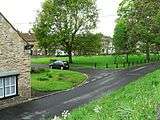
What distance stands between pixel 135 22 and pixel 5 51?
40.6ft

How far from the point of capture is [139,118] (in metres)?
9.87

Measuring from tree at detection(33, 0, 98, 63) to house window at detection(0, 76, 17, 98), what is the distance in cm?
3856

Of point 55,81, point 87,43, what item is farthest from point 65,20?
point 55,81

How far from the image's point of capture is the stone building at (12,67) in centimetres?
3075

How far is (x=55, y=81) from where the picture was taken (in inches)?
1758

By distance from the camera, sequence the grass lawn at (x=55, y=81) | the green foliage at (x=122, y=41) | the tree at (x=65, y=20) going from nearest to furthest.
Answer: the green foliage at (x=122, y=41) → the grass lawn at (x=55, y=81) → the tree at (x=65, y=20)

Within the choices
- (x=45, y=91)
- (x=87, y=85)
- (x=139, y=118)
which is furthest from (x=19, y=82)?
(x=139, y=118)

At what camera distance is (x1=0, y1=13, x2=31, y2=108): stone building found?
30.8 metres

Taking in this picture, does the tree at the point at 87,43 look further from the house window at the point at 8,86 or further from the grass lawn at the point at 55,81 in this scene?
the house window at the point at 8,86

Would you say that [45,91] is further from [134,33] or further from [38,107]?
[134,33]

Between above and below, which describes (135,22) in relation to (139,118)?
above

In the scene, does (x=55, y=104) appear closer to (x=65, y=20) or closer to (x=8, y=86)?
(x=8, y=86)

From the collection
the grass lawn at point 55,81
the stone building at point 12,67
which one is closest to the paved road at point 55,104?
the stone building at point 12,67

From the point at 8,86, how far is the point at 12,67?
4.97ft
